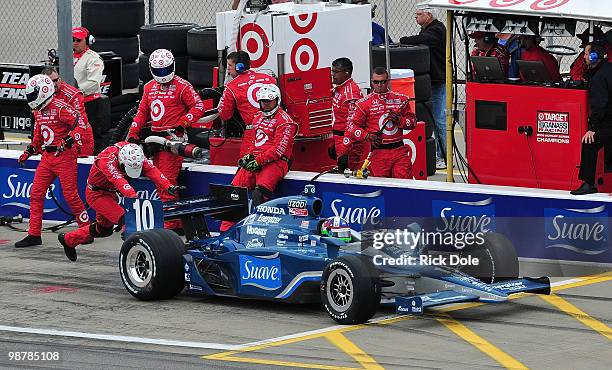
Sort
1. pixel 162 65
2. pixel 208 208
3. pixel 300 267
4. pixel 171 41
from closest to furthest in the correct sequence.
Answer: pixel 300 267 < pixel 208 208 < pixel 162 65 < pixel 171 41

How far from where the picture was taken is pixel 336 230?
12.9m

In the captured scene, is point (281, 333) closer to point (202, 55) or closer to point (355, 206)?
point (355, 206)

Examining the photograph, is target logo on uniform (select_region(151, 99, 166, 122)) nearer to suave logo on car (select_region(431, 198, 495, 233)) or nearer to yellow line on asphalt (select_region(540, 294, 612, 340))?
suave logo on car (select_region(431, 198, 495, 233))

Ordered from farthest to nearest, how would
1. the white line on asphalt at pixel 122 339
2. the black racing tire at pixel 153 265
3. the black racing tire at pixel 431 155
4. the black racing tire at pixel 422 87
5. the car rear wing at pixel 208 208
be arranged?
the black racing tire at pixel 422 87 < the black racing tire at pixel 431 155 < the car rear wing at pixel 208 208 < the black racing tire at pixel 153 265 < the white line on asphalt at pixel 122 339

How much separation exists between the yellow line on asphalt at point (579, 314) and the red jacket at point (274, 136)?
3933 millimetres

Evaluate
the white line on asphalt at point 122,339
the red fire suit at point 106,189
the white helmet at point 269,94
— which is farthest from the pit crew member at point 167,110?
the white line on asphalt at point 122,339

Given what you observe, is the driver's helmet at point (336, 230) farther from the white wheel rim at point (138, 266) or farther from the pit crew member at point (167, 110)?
the pit crew member at point (167, 110)

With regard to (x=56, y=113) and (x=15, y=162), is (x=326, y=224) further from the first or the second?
(x=15, y=162)

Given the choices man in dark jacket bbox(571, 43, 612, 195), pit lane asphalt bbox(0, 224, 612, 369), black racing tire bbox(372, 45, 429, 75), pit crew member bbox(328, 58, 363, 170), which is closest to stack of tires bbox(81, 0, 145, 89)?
black racing tire bbox(372, 45, 429, 75)

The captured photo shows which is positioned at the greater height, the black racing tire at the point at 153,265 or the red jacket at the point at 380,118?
the red jacket at the point at 380,118

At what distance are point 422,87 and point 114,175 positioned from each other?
6.24 m

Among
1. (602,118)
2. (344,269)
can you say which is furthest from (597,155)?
(344,269)

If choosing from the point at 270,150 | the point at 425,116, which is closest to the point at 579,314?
the point at 270,150

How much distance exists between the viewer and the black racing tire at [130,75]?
25266mm
